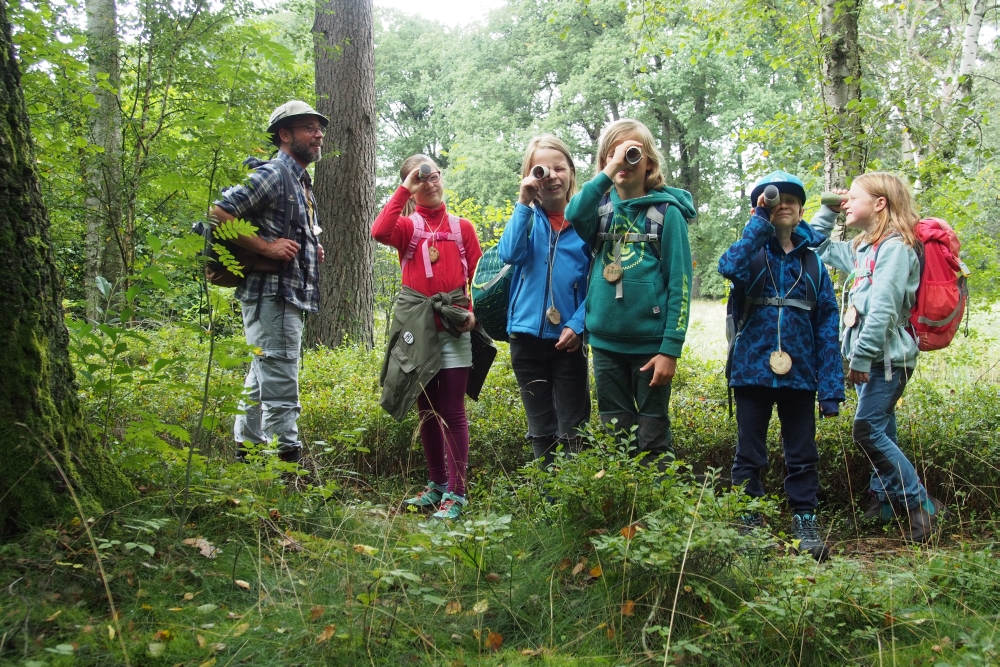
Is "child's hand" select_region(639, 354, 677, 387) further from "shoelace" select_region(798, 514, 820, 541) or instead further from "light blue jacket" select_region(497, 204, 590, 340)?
"shoelace" select_region(798, 514, 820, 541)

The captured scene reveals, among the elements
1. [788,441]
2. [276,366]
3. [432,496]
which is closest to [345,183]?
[276,366]

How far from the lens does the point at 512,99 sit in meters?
30.9

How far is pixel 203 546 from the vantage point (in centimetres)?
276

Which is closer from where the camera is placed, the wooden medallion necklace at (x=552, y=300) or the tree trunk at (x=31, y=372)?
the tree trunk at (x=31, y=372)

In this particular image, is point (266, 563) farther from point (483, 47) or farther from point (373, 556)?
point (483, 47)

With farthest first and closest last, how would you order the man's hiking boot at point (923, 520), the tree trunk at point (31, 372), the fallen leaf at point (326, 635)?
the man's hiking boot at point (923, 520) < the tree trunk at point (31, 372) < the fallen leaf at point (326, 635)

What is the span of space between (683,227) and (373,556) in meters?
2.25

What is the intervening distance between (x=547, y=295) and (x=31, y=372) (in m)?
2.56

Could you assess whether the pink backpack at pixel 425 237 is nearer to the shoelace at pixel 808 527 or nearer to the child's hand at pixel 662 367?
the child's hand at pixel 662 367

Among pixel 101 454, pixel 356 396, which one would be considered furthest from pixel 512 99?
pixel 101 454

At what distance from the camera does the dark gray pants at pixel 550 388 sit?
4195 millimetres

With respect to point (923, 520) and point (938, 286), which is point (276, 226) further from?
point (923, 520)

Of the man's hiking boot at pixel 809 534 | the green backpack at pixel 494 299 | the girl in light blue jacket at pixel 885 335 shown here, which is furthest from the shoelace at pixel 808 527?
the green backpack at pixel 494 299

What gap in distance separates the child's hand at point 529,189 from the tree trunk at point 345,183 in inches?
174
